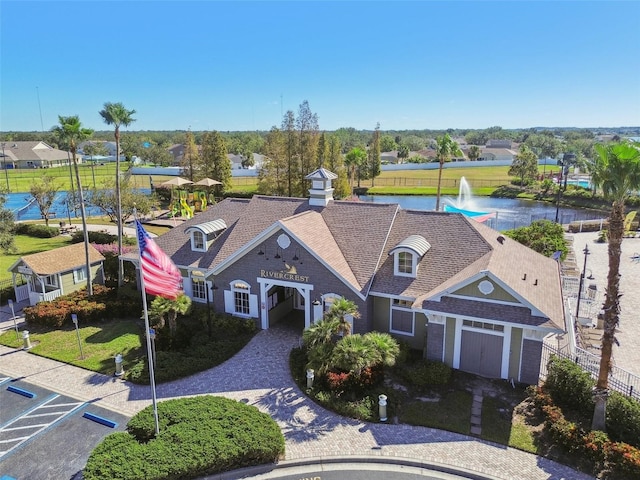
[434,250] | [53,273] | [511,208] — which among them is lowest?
[511,208]

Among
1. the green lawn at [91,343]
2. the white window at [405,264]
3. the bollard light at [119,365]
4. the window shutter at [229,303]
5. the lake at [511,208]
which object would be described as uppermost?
the white window at [405,264]

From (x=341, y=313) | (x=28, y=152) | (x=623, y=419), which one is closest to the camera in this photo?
(x=623, y=419)

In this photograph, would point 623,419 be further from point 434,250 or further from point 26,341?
point 26,341

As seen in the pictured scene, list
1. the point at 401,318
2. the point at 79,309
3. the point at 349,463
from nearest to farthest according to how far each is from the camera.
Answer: the point at 349,463, the point at 401,318, the point at 79,309

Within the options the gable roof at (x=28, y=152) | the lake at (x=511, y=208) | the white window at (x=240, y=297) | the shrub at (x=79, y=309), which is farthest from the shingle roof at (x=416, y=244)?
the gable roof at (x=28, y=152)

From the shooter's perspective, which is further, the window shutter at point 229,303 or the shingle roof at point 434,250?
the window shutter at point 229,303

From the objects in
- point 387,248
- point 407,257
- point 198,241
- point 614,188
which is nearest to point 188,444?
point 407,257

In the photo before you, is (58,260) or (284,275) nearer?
(284,275)

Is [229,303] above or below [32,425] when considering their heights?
above

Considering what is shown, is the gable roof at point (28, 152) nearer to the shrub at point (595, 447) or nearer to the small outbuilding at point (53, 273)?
the small outbuilding at point (53, 273)
